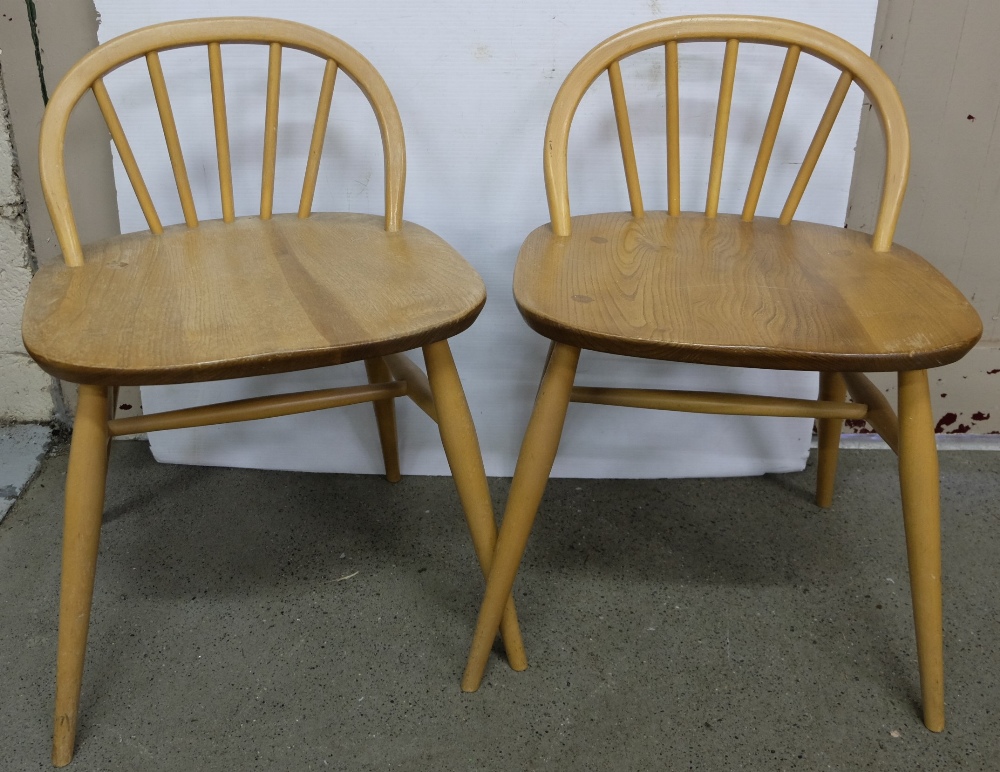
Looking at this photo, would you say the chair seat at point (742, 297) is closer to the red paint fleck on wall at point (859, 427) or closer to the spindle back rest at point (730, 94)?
the spindle back rest at point (730, 94)

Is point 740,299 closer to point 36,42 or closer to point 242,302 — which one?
point 242,302

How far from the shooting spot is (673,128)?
0.94m

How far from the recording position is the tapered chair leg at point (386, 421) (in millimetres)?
1094

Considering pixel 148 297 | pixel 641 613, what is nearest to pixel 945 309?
pixel 641 613

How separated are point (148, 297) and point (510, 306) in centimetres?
52

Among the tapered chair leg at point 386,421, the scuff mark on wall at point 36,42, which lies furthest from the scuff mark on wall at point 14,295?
the tapered chair leg at point 386,421

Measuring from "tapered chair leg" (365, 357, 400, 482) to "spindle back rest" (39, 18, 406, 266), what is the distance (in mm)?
231

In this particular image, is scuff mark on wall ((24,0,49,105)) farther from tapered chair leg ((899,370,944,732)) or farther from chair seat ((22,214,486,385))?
tapered chair leg ((899,370,944,732))

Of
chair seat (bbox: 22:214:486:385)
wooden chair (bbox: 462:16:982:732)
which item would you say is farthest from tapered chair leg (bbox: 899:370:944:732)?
chair seat (bbox: 22:214:486:385)

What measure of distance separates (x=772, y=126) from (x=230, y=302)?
2.13ft

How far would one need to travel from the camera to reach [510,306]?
1.13m

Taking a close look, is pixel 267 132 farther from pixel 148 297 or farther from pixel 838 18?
pixel 838 18

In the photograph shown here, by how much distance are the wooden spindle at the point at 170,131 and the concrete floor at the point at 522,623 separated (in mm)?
454

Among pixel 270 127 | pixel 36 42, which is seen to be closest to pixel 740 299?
pixel 270 127
